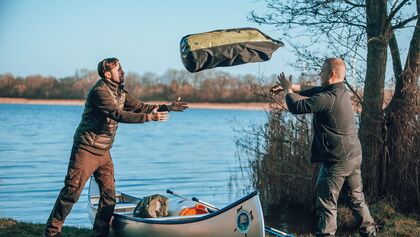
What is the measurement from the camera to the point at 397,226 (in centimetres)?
993

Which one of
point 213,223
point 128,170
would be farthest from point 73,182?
point 128,170

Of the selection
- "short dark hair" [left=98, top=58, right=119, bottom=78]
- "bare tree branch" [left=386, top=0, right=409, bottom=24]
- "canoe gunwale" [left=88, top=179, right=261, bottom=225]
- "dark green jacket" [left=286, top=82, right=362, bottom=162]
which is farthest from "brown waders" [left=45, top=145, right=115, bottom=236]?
"bare tree branch" [left=386, top=0, right=409, bottom=24]

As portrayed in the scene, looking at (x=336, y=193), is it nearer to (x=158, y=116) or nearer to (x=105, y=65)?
(x=158, y=116)

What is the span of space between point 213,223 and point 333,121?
1.83m

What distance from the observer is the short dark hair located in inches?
343

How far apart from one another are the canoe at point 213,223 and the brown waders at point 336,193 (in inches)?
32.7

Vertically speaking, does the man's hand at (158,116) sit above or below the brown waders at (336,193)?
above

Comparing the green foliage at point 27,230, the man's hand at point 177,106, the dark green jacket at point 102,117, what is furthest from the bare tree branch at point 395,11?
the green foliage at point 27,230

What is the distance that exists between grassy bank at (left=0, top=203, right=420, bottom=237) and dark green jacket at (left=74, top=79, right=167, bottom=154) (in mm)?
1374

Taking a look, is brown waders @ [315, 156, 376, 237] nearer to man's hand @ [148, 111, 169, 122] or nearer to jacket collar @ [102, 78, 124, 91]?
man's hand @ [148, 111, 169, 122]

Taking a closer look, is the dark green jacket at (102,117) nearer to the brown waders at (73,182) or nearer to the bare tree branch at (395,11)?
the brown waders at (73,182)

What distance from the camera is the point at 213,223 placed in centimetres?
805

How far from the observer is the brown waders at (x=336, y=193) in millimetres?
8203

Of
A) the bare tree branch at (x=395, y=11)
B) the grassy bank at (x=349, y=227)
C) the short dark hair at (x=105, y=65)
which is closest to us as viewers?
the short dark hair at (x=105, y=65)
